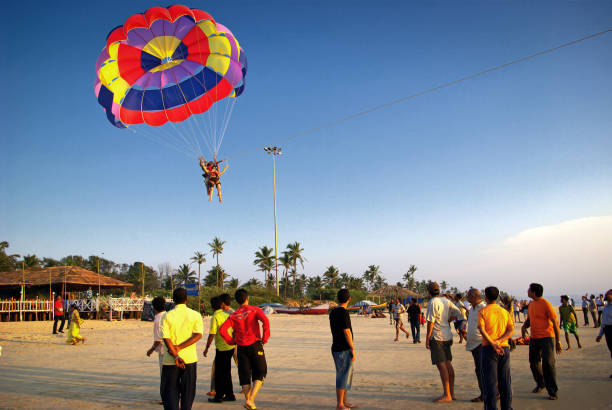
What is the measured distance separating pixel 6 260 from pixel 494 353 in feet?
201

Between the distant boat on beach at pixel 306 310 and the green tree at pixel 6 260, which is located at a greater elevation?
the green tree at pixel 6 260

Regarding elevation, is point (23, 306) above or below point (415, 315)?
below

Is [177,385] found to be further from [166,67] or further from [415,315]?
[166,67]

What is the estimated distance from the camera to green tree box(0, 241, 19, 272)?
4934cm

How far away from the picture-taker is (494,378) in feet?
17.4

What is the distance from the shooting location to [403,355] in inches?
460

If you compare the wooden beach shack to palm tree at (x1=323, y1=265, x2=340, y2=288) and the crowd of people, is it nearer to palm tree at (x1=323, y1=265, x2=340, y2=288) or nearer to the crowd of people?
the crowd of people

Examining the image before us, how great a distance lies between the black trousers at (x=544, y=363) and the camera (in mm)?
6305

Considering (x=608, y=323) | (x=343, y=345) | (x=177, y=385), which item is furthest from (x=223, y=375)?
(x=608, y=323)

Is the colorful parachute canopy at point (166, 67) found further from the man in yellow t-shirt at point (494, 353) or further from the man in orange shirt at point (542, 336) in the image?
the man in yellow t-shirt at point (494, 353)

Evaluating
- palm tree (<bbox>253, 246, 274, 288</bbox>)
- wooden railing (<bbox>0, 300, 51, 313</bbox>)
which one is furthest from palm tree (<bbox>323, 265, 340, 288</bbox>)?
wooden railing (<bbox>0, 300, 51, 313</bbox>)

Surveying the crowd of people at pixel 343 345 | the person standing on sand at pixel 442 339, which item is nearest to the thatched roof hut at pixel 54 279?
the crowd of people at pixel 343 345

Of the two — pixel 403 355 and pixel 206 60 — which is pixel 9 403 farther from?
pixel 206 60

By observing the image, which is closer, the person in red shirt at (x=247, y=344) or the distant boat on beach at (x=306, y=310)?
the person in red shirt at (x=247, y=344)
